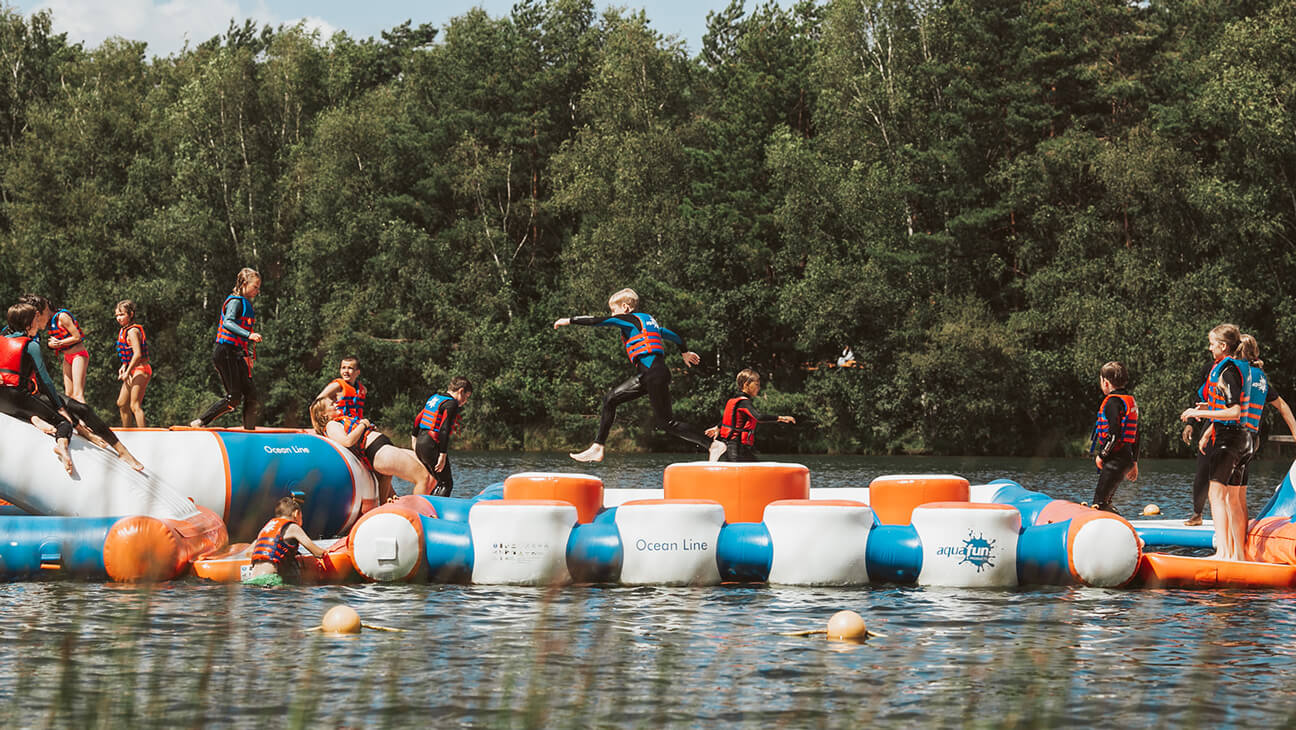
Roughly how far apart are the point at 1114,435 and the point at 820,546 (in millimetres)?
3621

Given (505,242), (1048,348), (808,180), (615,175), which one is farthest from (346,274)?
(1048,348)

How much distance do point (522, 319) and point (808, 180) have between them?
1124 cm

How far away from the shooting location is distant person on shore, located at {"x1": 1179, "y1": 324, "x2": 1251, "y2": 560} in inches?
402

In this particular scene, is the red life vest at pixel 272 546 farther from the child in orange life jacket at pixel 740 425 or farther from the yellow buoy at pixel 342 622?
the child in orange life jacket at pixel 740 425

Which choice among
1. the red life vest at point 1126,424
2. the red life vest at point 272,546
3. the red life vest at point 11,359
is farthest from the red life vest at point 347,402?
the red life vest at point 1126,424

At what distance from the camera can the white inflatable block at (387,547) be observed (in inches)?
397

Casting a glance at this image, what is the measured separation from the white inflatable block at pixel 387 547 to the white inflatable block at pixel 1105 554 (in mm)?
4713

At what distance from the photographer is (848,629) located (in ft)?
25.3

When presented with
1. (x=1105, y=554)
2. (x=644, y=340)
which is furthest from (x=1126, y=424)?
(x=644, y=340)

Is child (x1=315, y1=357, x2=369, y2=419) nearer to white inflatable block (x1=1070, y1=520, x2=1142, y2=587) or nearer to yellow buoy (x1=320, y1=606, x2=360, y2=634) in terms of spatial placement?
yellow buoy (x1=320, y1=606, x2=360, y2=634)

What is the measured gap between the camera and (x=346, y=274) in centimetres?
4859

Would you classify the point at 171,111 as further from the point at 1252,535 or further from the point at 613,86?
the point at 1252,535

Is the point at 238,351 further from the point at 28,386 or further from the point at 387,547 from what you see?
the point at 387,547

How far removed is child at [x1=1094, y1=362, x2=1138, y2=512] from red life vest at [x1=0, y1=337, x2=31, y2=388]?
29.2 feet
